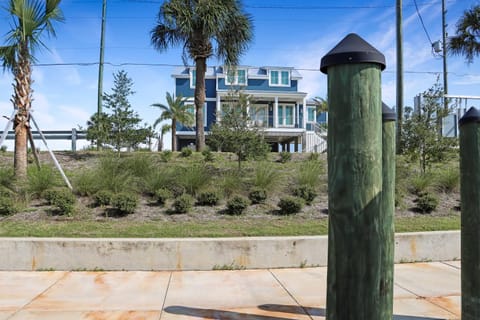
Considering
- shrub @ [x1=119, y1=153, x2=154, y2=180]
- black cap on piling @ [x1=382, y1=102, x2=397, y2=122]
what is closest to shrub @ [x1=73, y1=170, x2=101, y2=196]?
shrub @ [x1=119, y1=153, x2=154, y2=180]

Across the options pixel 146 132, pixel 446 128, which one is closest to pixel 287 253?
pixel 446 128

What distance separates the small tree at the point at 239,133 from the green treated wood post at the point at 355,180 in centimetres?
810

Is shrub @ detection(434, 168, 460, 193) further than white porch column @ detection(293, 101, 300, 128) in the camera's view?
No

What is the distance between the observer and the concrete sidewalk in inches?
148

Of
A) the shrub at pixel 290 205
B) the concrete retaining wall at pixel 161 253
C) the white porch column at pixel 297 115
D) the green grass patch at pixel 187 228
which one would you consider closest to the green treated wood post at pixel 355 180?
the concrete retaining wall at pixel 161 253

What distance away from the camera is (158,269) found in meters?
5.52

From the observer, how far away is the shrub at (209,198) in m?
7.80

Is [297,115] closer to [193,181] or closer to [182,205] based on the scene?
[193,181]

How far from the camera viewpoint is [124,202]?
7.15 metres

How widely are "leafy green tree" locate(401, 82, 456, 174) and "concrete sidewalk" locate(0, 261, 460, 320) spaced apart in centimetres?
539

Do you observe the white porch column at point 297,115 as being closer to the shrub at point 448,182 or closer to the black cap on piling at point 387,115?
the shrub at point 448,182

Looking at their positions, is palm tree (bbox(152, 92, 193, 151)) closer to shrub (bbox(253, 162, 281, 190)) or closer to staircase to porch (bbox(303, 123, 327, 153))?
staircase to porch (bbox(303, 123, 327, 153))

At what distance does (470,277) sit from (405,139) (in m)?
8.33

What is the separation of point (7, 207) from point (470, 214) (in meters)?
7.64
